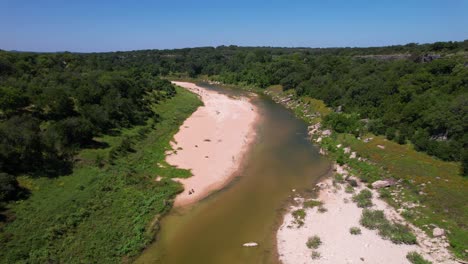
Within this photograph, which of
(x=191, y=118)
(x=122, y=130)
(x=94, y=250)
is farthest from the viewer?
(x=191, y=118)

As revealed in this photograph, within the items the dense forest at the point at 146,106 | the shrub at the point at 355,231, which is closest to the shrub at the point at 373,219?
the shrub at the point at 355,231

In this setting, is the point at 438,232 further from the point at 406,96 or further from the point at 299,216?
the point at 406,96

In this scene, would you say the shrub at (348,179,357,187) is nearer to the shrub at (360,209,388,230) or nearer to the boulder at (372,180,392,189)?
the boulder at (372,180,392,189)

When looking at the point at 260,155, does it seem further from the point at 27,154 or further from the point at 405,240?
the point at 27,154

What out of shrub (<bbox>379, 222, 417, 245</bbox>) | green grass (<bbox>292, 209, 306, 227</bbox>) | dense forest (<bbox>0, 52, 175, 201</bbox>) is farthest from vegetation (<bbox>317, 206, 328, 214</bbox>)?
dense forest (<bbox>0, 52, 175, 201</bbox>)

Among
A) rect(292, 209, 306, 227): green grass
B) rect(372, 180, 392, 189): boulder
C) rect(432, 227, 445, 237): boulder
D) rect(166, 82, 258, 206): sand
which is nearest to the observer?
rect(432, 227, 445, 237): boulder

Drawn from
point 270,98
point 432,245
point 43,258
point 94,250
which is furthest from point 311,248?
point 270,98

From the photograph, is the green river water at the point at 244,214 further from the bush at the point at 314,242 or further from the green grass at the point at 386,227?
the green grass at the point at 386,227
